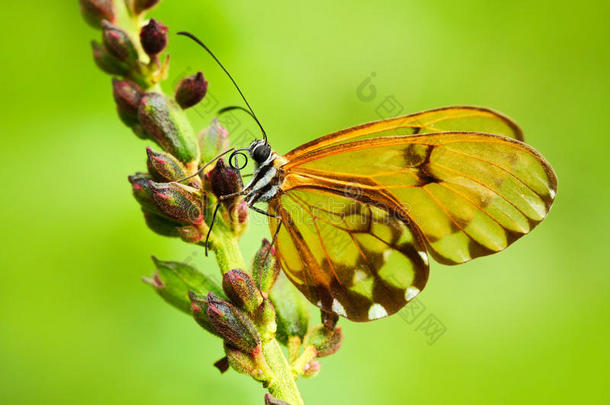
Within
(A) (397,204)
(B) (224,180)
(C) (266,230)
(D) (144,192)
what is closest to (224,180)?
(B) (224,180)

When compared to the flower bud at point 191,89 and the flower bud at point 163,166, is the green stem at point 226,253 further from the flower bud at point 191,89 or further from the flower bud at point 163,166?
the flower bud at point 191,89

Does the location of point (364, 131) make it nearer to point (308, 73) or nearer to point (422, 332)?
point (422, 332)

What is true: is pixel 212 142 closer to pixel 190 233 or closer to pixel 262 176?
pixel 262 176

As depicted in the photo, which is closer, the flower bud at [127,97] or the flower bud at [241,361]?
the flower bud at [241,361]

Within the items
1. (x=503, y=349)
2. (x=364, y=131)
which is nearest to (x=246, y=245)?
(x=364, y=131)

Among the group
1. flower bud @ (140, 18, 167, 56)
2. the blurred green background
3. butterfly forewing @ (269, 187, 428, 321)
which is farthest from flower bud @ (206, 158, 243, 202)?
the blurred green background

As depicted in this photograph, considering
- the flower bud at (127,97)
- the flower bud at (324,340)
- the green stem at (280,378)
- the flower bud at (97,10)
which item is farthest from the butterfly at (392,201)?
the flower bud at (97,10)
